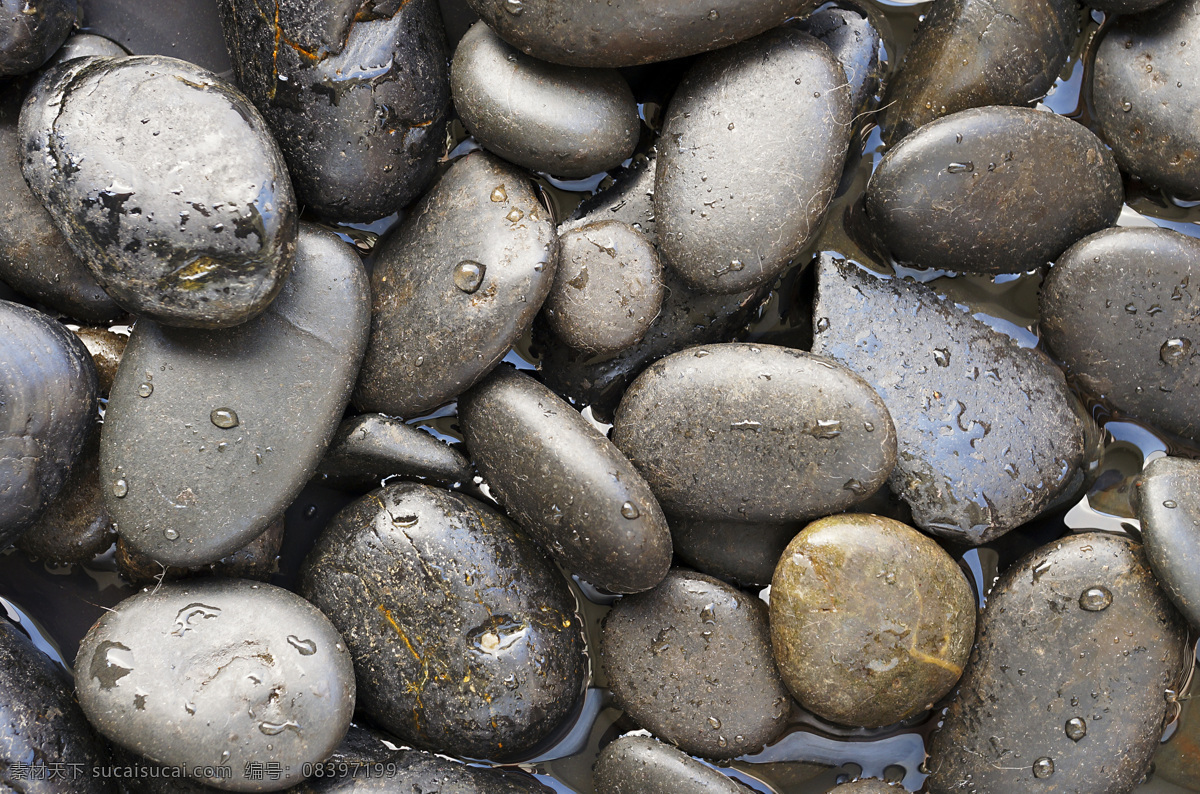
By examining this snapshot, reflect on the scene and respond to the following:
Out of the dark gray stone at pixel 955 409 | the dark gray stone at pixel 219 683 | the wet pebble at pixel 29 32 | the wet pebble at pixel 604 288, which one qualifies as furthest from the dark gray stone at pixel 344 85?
the dark gray stone at pixel 955 409

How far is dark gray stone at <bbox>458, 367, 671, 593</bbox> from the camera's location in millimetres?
1861

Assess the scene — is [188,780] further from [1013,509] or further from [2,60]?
[1013,509]

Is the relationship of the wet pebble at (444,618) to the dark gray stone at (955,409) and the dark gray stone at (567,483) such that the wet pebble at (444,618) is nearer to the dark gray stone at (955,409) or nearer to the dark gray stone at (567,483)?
the dark gray stone at (567,483)

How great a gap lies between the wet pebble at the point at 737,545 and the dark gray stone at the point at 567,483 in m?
0.19

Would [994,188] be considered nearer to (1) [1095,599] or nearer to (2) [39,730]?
(1) [1095,599]

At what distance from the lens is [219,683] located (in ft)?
5.88

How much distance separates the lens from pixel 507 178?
1988mm

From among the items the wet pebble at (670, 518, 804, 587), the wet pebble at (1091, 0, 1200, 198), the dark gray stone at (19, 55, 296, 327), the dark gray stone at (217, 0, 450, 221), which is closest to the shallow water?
the wet pebble at (1091, 0, 1200, 198)

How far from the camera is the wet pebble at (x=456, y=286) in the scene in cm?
189

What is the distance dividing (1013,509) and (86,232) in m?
2.25

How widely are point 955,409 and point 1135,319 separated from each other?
50cm

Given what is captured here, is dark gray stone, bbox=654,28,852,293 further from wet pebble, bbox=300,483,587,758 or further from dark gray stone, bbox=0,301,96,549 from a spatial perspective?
dark gray stone, bbox=0,301,96,549

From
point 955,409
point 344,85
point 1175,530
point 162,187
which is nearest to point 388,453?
point 162,187

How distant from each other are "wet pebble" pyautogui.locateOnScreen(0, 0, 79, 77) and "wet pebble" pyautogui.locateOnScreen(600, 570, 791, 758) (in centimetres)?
194
